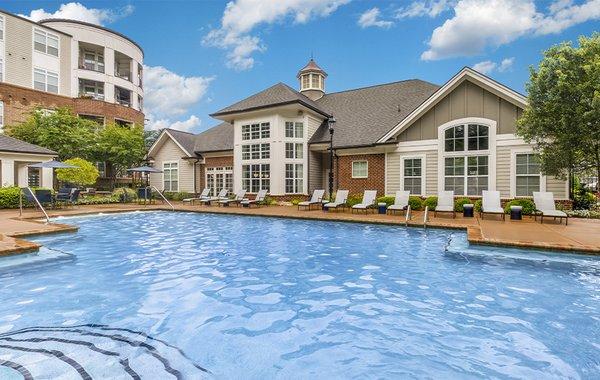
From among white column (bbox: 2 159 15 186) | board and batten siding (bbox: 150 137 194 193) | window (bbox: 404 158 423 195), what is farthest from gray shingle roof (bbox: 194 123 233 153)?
window (bbox: 404 158 423 195)

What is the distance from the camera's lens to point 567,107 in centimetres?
1155

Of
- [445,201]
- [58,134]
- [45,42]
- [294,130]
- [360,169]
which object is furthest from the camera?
[45,42]

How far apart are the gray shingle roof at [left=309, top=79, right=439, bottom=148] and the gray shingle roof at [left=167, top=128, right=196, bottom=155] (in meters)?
10.7

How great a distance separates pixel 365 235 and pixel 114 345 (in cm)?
814

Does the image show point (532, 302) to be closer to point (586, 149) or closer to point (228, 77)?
point (586, 149)

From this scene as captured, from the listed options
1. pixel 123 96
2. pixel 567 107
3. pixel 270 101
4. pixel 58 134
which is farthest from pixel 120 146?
pixel 567 107

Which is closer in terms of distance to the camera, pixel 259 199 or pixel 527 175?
pixel 527 175

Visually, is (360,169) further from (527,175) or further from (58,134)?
(58,134)

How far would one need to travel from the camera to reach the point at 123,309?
15.8 ft

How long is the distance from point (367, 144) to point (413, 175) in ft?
10.2

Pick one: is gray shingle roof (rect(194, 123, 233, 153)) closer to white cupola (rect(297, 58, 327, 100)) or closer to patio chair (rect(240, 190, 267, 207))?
patio chair (rect(240, 190, 267, 207))

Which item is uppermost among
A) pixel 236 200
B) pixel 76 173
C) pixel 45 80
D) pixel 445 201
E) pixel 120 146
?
pixel 45 80

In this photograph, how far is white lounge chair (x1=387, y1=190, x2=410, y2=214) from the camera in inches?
576

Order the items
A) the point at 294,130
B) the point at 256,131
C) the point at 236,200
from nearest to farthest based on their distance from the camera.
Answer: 1. the point at 236,200
2. the point at 294,130
3. the point at 256,131
